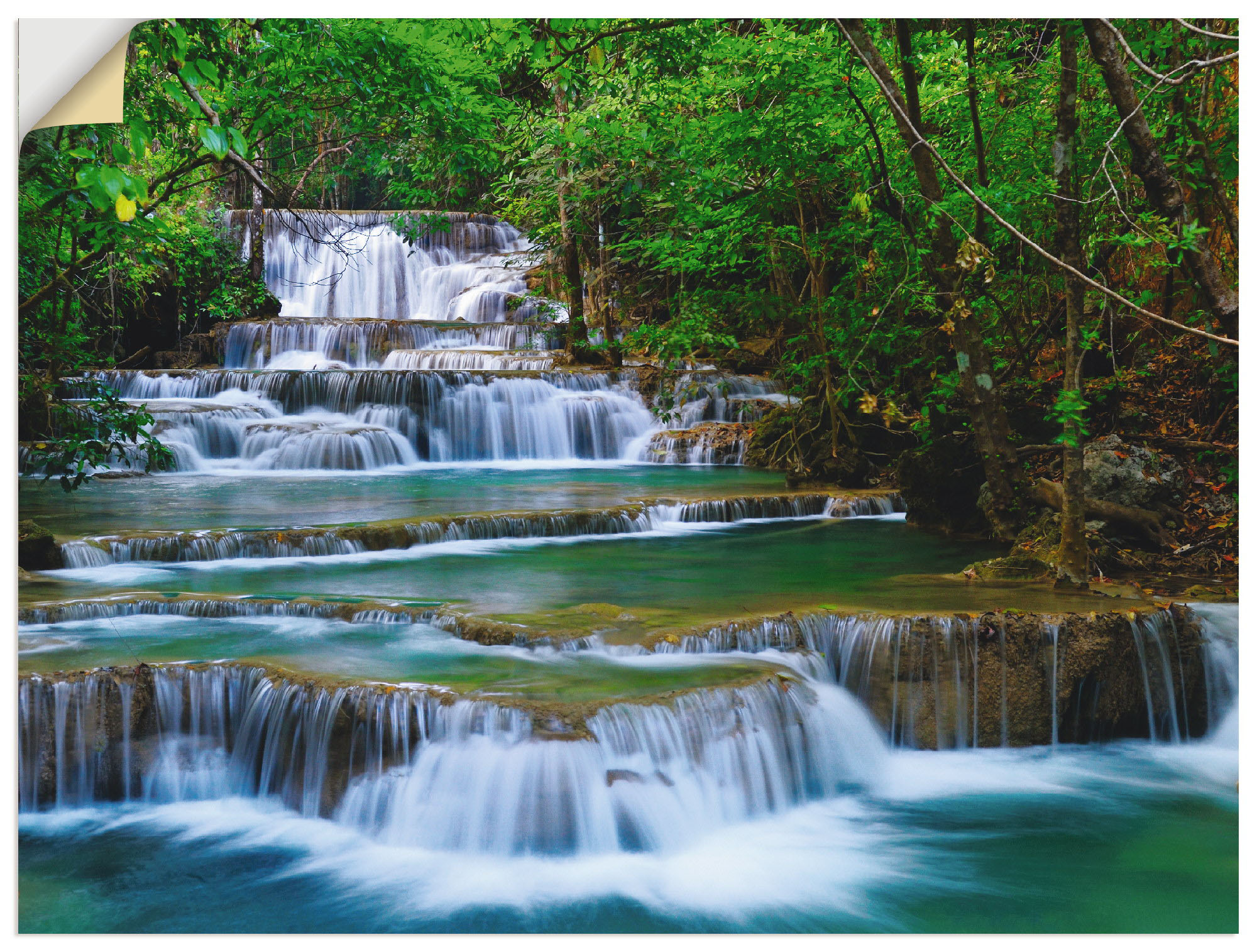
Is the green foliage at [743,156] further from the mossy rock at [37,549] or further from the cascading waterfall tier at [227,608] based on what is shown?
the cascading waterfall tier at [227,608]

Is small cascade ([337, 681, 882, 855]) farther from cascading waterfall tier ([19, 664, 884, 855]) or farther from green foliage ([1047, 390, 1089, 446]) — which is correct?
green foliage ([1047, 390, 1089, 446])

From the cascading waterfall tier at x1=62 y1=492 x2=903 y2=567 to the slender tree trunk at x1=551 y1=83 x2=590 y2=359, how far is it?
3.63 meters

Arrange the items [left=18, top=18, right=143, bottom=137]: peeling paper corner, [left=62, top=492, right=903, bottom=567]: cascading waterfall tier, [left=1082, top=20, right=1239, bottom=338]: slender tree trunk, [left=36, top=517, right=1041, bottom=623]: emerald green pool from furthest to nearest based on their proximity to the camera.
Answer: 1. [left=62, top=492, right=903, bottom=567]: cascading waterfall tier
2. [left=36, top=517, right=1041, bottom=623]: emerald green pool
3. [left=1082, top=20, right=1239, bottom=338]: slender tree trunk
4. [left=18, top=18, right=143, bottom=137]: peeling paper corner

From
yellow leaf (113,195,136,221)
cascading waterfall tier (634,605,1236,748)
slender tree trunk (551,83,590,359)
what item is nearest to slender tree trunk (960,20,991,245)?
cascading waterfall tier (634,605,1236,748)

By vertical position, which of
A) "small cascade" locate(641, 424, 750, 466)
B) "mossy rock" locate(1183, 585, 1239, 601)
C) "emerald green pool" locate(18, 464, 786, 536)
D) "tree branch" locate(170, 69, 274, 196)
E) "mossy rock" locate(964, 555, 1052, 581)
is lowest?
"mossy rock" locate(1183, 585, 1239, 601)

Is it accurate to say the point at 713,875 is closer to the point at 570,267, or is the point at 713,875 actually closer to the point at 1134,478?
the point at 1134,478

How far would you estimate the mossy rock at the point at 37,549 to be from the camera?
5.98m

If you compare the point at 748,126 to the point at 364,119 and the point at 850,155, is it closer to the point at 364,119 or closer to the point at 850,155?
the point at 850,155

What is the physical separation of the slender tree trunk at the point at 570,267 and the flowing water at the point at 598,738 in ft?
14.5

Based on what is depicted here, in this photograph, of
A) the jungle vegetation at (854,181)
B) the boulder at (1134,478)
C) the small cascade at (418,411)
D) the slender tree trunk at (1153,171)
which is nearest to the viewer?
the slender tree trunk at (1153,171)

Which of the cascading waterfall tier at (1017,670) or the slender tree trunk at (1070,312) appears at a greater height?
the slender tree trunk at (1070,312)

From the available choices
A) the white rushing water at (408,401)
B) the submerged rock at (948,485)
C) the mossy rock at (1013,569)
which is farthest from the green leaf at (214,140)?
the white rushing water at (408,401)

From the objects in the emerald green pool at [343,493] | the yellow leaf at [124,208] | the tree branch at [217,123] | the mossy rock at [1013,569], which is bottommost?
the mossy rock at [1013,569]

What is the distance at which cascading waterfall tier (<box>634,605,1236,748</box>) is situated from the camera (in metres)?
4.57
